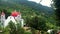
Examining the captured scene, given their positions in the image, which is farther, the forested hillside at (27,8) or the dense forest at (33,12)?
the forested hillside at (27,8)

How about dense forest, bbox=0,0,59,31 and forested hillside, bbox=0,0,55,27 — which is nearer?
dense forest, bbox=0,0,59,31

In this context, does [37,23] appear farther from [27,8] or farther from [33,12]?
[27,8]

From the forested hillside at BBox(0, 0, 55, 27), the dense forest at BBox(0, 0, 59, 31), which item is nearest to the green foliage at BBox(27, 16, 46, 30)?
the dense forest at BBox(0, 0, 59, 31)

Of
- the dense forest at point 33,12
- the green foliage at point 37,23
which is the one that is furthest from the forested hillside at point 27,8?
the green foliage at point 37,23

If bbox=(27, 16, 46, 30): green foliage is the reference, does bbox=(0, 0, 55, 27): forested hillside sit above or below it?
above

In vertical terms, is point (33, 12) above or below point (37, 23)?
above

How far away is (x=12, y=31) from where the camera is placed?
469 centimetres

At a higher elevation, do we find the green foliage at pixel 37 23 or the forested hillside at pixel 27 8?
the forested hillside at pixel 27 8

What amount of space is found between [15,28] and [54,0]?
1.18 meters

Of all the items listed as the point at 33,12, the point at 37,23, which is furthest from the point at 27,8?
the point at 37,23

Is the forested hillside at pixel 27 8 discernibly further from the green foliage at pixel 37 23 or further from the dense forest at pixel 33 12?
the green foliage at pixel 37 23

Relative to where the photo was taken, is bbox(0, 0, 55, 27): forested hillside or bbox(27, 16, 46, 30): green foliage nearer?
bbox(27, 16, 46, 30): green foliage

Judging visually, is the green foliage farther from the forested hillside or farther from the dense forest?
the forested hillside

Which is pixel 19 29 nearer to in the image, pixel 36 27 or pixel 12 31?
pixel 12 31
